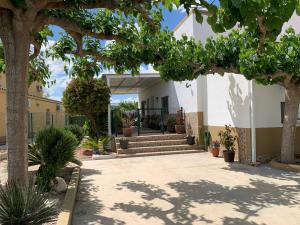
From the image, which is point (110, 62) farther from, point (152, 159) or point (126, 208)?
point (152, 159)

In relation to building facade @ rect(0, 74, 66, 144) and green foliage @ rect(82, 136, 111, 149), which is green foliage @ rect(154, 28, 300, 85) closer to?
green foliage @ rect(82, 136, 111, 149)

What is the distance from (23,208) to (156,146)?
11.1 metres

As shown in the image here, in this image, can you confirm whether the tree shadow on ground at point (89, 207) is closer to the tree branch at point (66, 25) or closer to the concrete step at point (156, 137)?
the tree branch at point (66, 25)

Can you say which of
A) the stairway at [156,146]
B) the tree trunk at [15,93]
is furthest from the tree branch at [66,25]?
the stairway at [156,146]

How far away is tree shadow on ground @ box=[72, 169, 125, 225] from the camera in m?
6.00

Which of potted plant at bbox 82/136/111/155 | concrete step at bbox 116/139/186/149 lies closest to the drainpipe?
concrete step at bbox 116/139/186/149

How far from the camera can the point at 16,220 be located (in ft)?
15.0

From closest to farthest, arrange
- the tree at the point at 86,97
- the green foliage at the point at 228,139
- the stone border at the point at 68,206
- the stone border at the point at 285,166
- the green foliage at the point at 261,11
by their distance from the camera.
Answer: the green foliage at the point at 261,11
the stone border at the point at 68,206
the stone border at the point at 285,166
the green foliage at the point at 228,139
the tree at the point at 86,97

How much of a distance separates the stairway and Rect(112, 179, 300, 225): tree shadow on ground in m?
5.67

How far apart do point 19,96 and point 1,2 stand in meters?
1.43

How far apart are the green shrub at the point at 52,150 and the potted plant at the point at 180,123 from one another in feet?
28.9

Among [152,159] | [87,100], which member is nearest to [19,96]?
[152,159]

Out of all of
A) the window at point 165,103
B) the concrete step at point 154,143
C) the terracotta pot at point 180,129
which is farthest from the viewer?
the window at point 165,103

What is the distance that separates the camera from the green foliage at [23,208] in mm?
4613
